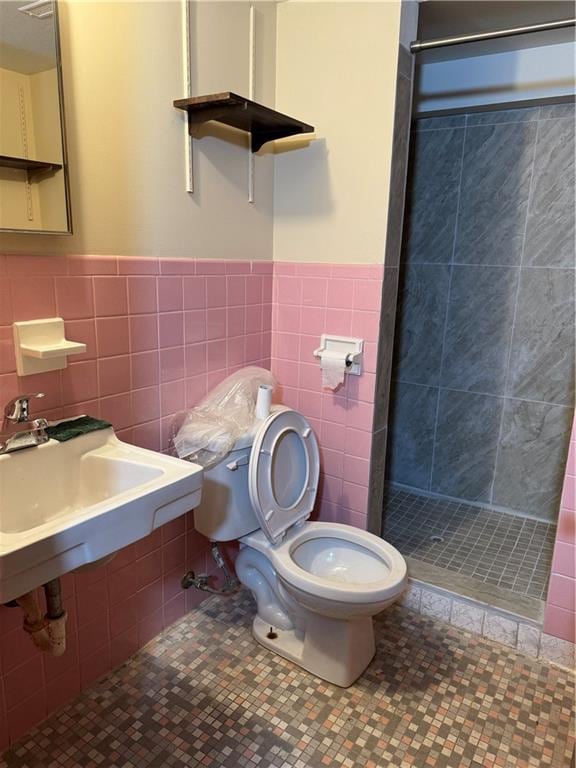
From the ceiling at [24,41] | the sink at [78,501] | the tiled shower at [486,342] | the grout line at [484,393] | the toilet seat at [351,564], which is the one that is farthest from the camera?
the grout line at [484,393]

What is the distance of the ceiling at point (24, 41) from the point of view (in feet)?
3.83

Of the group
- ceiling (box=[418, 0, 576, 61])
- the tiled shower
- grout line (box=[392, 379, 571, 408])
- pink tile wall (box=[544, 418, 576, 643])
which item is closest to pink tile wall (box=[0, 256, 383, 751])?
pink tile wall (box=[544, 418, 576, 643])

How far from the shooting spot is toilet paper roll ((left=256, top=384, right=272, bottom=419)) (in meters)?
1.76

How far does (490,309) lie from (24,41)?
2119 mm

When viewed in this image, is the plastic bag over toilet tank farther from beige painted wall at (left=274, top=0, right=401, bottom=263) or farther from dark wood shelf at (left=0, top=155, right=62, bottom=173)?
dark wood shelf at (left=0, top=155, right=62, bottom=173)

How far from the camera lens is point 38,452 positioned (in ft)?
4.16

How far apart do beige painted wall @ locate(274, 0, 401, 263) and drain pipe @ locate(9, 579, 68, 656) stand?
4.58 ft

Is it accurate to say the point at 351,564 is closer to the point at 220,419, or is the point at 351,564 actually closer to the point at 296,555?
the point at 296,555

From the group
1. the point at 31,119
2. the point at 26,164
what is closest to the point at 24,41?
the point at 31,119

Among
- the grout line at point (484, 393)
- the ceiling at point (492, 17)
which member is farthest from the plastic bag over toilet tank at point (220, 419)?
the ceiling at point (492, 17)

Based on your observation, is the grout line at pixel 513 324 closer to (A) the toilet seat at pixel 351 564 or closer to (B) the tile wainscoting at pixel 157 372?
(B) the tile wainscoting at pixel 157 372

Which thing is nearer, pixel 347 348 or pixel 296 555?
pixel 296 555

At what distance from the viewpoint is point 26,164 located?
1.24 metres

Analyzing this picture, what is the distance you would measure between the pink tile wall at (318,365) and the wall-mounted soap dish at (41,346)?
3.12 ft
